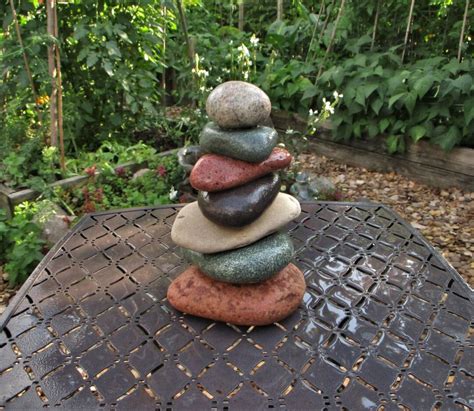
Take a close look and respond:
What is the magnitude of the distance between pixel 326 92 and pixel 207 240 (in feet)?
9.52

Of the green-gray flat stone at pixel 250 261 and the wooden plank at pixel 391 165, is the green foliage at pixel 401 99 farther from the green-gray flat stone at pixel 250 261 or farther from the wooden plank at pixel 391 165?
the green-gray flat stone at pixel 250 261

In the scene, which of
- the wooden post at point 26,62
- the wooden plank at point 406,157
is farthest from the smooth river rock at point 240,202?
the wooden plank at point 406,157

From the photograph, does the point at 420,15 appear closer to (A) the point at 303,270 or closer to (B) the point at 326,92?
(B) the point at 326,92

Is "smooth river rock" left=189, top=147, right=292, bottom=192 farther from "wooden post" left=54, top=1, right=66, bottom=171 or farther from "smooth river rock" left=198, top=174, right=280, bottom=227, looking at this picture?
"wooden post" left=54, top=1, right=66, bottom=171

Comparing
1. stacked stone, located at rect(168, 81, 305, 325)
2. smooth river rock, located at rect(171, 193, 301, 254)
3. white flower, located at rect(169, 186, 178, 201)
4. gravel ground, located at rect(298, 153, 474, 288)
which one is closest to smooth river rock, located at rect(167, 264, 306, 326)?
stacked stone, located at rect(168, 81, 305, 325)

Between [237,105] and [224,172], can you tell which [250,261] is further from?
[237,105]

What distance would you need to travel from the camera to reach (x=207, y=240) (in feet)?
5.53

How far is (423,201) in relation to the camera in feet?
12.0

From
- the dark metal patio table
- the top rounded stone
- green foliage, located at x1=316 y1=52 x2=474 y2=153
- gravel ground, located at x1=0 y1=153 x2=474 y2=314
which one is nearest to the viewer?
the dark metal patio table

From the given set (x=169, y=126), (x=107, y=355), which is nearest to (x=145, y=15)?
(x=169, y=126)

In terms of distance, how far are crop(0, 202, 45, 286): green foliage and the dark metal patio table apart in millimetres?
609

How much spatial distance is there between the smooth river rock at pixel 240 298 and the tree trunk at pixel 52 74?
2.06m

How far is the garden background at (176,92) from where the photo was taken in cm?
321

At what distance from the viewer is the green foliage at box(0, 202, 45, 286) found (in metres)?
2.68
